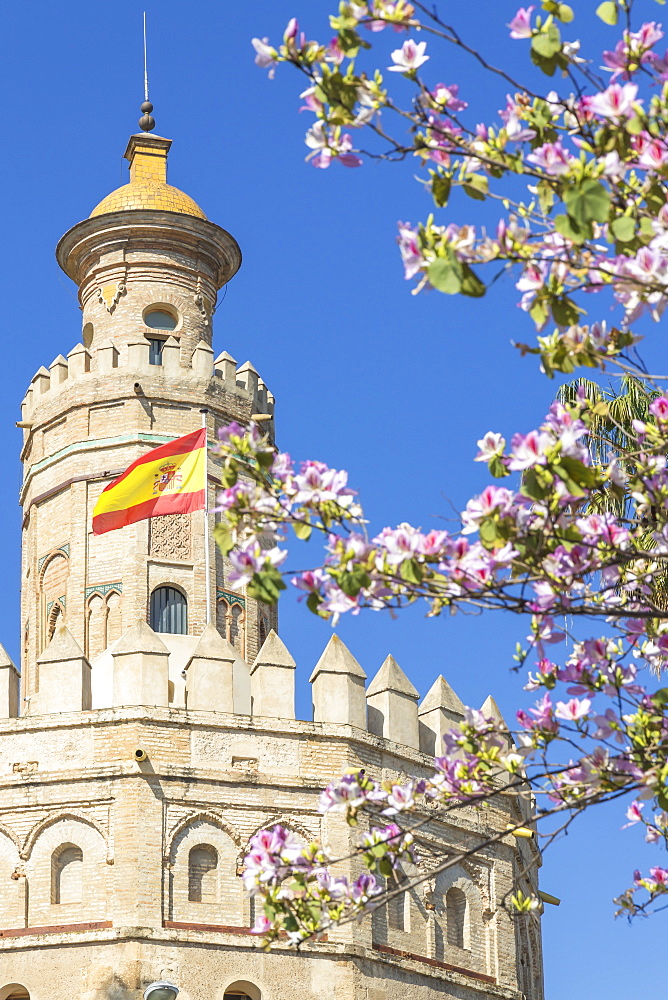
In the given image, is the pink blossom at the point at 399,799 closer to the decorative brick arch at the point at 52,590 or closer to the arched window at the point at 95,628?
the arched window at the point at 95,628

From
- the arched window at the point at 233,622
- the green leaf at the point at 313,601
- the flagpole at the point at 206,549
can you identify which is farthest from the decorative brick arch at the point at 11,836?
the green leaf at the point at 313,601

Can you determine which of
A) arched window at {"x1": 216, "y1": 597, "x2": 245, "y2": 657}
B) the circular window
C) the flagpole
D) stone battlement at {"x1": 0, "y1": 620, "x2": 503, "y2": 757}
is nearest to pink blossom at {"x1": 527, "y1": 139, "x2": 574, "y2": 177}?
stone battlement at {"x1": 0, "y1": 620, "x2": 503, "y2": 757}

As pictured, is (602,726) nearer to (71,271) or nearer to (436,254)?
(436,254)

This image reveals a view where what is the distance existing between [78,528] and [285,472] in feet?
59.5

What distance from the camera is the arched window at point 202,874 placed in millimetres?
23156

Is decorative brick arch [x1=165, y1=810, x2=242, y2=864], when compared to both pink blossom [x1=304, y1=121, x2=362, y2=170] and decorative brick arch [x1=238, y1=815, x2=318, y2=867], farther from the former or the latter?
pink blossom [x1=304, y1=121, x2=362, y2=170]

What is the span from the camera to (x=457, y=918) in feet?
83.4

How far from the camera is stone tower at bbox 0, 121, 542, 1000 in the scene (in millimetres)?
22703

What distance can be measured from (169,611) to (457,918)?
21.1 ft

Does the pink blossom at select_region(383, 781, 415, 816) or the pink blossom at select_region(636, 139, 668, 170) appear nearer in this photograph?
the pink blossom at select_region(636, 139, 668, 170)

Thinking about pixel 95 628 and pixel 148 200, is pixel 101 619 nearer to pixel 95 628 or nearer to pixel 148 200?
pixel 95 628

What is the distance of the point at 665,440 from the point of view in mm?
9516

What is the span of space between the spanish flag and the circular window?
11.5 feet

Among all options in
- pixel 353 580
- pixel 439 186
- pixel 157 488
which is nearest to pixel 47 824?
pixel 157 488
